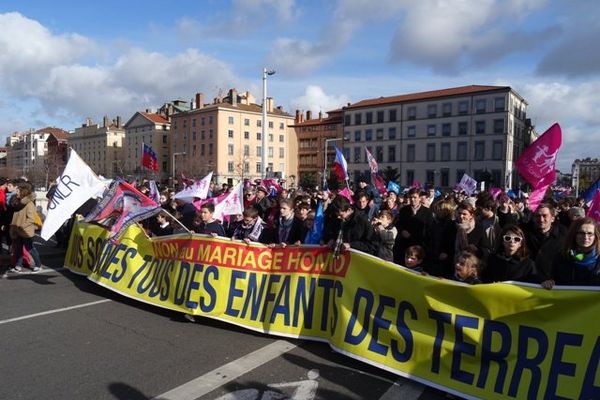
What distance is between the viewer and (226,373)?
4547 millimetres

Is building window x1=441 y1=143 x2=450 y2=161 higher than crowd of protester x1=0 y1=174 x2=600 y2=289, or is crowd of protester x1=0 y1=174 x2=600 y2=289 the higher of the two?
building window x1=441 y1=143 x2=450 y2=161

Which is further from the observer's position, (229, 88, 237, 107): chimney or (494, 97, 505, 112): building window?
(229, 88, 237, 107): chimney

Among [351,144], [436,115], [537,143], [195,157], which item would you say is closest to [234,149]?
[195,157]

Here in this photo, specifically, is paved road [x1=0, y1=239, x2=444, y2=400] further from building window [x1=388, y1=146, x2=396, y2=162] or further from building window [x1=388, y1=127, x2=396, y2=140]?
building window [x1=388, y1=127, x2=396, y2=140]

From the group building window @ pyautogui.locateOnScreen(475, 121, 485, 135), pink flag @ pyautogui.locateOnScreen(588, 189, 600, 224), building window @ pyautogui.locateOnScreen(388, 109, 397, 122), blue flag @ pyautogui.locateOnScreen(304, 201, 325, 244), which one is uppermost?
building window @ pyautogui.locateOnScreen(388, 109, 397, 122)

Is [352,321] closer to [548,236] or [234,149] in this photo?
[548,236]

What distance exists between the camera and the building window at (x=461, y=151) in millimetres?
74500

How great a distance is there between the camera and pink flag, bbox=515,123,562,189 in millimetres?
8109

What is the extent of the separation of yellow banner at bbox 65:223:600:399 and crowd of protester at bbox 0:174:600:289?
0.89ft

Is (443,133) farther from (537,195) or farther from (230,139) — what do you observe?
(537,195)

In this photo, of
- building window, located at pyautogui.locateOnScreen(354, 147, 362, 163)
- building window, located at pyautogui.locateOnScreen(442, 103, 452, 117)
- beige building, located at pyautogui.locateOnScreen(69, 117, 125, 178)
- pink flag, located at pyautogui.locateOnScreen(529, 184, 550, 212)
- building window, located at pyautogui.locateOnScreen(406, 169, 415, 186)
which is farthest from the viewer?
beige building, located at pyautogui.locateOnScreen(69, 117, 125, 178)

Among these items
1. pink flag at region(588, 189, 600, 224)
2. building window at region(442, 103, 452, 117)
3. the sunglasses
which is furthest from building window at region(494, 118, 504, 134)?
the sunglasses

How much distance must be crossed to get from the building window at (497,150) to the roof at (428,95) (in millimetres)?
7826

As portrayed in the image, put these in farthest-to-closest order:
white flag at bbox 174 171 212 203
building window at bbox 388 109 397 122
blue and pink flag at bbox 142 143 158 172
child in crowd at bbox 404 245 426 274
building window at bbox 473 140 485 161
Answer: building window at bbox 388 109 397 122, building window at bbox 473 140 485 161, blue and pink flag at bbox 142 143 158 172, white flag at bbox 174 171 212 203, child in crowd at bbox 404 245 426 274
